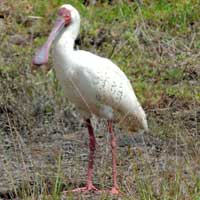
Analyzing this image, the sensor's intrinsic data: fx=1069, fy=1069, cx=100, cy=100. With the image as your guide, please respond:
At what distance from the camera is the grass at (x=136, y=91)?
23.5ft

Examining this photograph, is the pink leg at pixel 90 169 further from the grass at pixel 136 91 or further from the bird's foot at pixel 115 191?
the bird's foot at pixel 115 191

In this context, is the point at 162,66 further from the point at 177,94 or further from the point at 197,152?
the point at 197,152

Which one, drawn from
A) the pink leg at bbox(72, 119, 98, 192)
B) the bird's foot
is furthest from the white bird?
the bird's foot

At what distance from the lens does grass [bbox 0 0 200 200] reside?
23.5ft

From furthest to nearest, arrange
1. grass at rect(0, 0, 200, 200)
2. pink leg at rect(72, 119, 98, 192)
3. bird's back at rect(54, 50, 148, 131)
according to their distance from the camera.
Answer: bird's back at rect(54, 50, 148, 131), pink leg at rect(72, 119, 98, 192), grass at rect(0, 0, 200, 200)

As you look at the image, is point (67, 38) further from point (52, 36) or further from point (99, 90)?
point (99, 90)

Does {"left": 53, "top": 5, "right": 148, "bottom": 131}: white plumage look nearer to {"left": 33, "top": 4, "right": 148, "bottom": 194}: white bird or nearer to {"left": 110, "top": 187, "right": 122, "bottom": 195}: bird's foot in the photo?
{"left": 33, "top": 4, "right": 148, "bottom": 194}: white bird

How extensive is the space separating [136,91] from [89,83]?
9.27 feet

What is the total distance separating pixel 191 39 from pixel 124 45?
2.64 feet

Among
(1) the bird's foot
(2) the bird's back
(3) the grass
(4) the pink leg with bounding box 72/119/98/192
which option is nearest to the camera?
(3) the grass

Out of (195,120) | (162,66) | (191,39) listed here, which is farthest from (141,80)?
(195,120)

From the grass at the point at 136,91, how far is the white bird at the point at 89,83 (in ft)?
0.81

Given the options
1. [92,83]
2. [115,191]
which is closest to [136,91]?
[92,83]

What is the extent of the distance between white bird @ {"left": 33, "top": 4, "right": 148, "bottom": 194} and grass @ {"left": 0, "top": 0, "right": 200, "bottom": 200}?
0.25 meters
